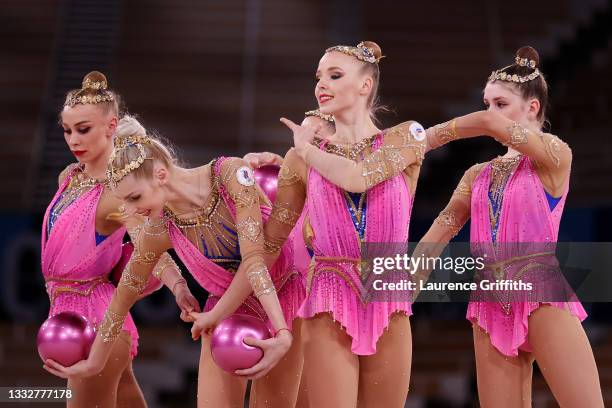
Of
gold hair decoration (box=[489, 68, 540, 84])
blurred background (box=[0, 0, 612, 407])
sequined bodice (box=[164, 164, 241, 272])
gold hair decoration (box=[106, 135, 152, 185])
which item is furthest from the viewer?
blurred background (box=[0, 0, 612, 407])

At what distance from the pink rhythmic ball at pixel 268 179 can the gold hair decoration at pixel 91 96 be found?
66 centimetres

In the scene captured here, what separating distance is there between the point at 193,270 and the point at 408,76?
6.67m

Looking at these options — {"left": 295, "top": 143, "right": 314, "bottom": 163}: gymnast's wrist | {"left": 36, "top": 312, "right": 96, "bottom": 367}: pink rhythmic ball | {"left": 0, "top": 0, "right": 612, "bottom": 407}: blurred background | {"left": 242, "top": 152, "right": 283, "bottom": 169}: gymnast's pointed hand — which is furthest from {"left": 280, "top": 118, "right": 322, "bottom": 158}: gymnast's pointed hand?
{"left": 0, "top": 0, "right": 612, "bottom": 407}: blurred background

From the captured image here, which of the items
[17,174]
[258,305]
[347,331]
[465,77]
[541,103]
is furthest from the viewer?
[465,77]

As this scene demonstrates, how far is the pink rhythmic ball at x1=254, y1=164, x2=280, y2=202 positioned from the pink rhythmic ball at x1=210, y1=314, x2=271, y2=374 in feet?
2.62

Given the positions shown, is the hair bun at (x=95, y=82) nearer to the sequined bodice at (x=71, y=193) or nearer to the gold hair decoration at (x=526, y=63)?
the sequined bodice at (x=71, y=193)

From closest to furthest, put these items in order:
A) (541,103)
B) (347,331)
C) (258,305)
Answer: (347,331) → (258,305) → (541,103)

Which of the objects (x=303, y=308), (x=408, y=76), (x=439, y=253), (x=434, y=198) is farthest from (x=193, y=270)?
(x=408, y=76)

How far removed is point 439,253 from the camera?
3412mm

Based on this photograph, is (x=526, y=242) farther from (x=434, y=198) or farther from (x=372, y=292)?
(x=434, y=198)

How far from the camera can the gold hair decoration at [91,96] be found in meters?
3.70

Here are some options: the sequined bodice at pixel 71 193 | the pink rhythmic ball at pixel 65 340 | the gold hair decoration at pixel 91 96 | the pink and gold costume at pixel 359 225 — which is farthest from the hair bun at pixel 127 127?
the pink and gold costume at pixel 359 225

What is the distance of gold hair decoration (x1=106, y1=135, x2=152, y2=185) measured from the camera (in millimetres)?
3031

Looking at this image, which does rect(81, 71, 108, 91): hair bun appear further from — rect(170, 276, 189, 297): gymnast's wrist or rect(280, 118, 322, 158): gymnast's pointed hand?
rect(280, 118, 322, 158): gymnast's pointed hand
